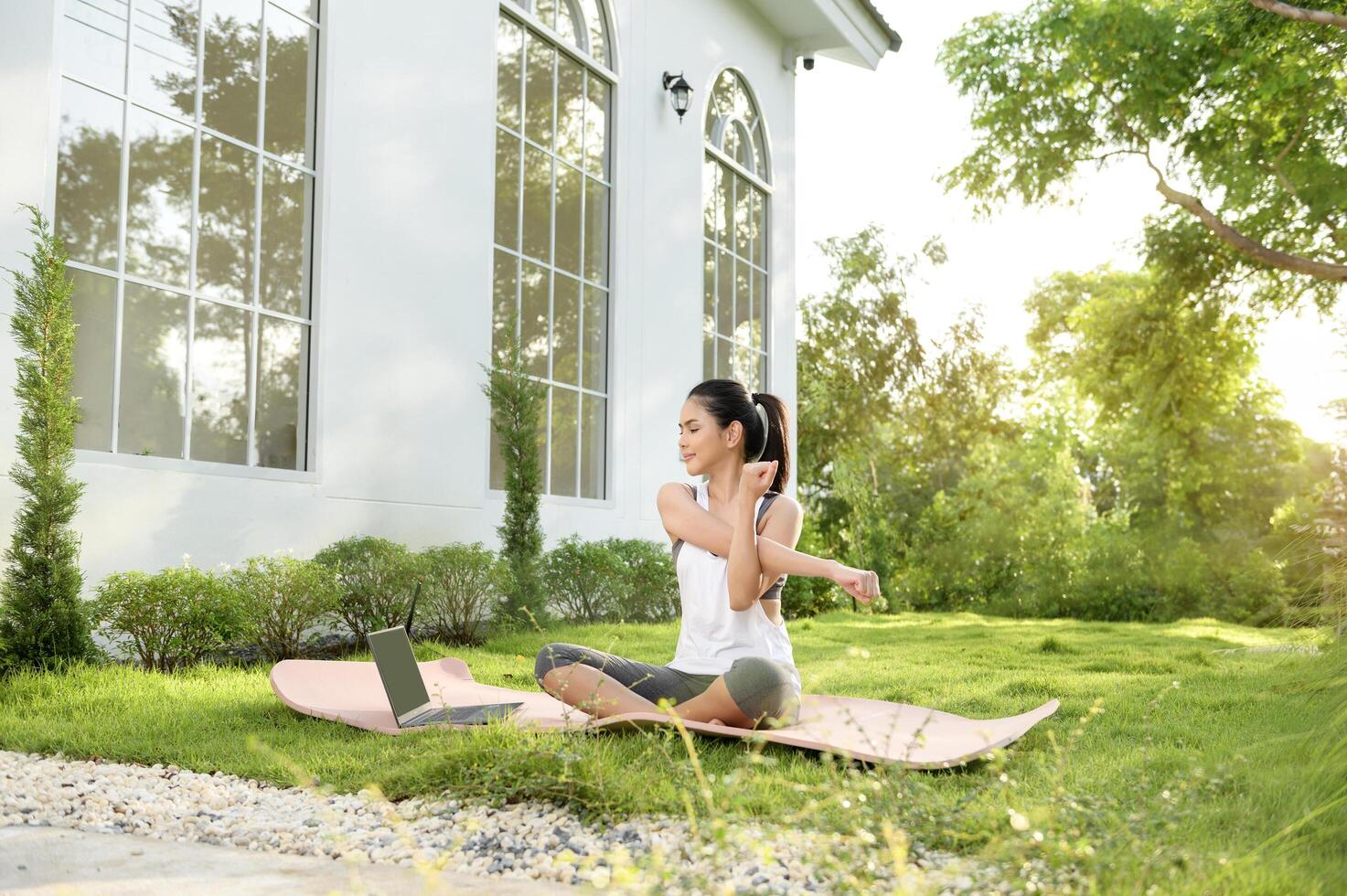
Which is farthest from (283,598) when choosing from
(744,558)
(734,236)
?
(734,236)

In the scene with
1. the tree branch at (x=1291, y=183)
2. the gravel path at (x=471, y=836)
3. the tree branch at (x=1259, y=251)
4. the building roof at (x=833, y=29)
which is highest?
the building roof at (x=833, y=29)

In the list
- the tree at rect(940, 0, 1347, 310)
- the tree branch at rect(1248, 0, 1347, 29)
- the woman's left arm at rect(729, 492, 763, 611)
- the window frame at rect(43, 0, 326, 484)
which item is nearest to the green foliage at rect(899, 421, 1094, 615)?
the tree at rect(940, 0, 1347, 310)

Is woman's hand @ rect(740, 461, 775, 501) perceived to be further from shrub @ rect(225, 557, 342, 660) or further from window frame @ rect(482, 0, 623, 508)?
window frame @ rect(482, 0, 623, 508)

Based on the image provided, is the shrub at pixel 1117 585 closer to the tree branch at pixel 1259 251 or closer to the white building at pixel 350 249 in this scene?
the tree branch at pixel 1259 251

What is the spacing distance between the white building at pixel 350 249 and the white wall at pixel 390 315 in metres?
0.02

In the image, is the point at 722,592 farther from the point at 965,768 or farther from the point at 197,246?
the point at 197,246

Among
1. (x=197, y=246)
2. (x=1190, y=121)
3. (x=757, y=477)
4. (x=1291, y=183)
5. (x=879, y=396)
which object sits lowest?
(x=757, y=477)

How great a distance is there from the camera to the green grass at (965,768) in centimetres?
219

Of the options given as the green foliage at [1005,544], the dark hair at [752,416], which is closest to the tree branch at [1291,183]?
the green foliage at [1005,544]

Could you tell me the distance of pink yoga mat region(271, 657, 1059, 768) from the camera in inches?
130

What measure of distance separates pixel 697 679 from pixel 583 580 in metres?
4.49

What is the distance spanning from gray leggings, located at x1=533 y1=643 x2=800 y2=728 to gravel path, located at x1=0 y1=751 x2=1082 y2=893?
0.87 metres

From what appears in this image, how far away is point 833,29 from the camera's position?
42.9ft

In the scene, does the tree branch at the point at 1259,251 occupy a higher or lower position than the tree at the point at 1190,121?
lower
